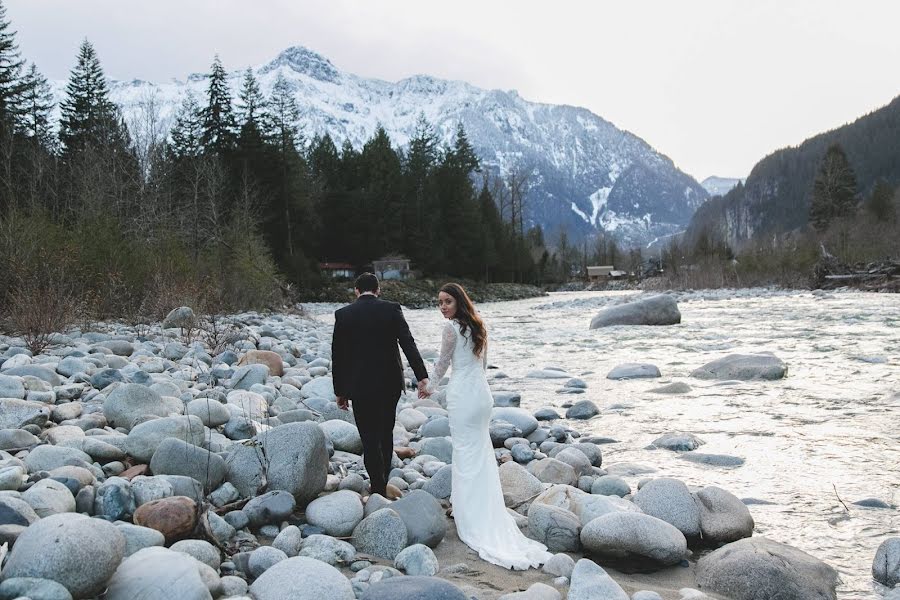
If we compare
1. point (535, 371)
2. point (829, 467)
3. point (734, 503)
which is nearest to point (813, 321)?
point (535, 371)

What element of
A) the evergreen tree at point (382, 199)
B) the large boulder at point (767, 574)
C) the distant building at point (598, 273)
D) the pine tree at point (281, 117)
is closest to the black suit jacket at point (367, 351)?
the large boulder at point (767, 574)

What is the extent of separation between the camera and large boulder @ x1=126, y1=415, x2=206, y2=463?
4723 millimetres

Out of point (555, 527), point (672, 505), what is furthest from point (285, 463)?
point (672, 505)

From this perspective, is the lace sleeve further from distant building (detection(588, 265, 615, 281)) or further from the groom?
distant building (detection(588, 265, 615, 281))

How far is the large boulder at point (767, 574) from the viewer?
3.76 m

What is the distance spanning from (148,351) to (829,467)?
9.09 metres

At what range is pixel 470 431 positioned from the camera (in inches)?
183

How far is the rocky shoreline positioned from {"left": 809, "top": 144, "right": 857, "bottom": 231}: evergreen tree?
69.9 m

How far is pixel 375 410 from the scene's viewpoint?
509cm

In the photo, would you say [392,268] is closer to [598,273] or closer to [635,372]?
[635,372]

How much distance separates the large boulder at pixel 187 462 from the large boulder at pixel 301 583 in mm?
1368

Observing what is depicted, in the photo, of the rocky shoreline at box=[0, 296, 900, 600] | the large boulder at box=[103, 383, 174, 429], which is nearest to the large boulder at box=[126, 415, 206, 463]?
the rocky shoreline at box=[0, 296, 900, 600]

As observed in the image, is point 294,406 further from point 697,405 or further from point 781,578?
point 697,405

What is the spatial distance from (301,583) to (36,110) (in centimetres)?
4963
